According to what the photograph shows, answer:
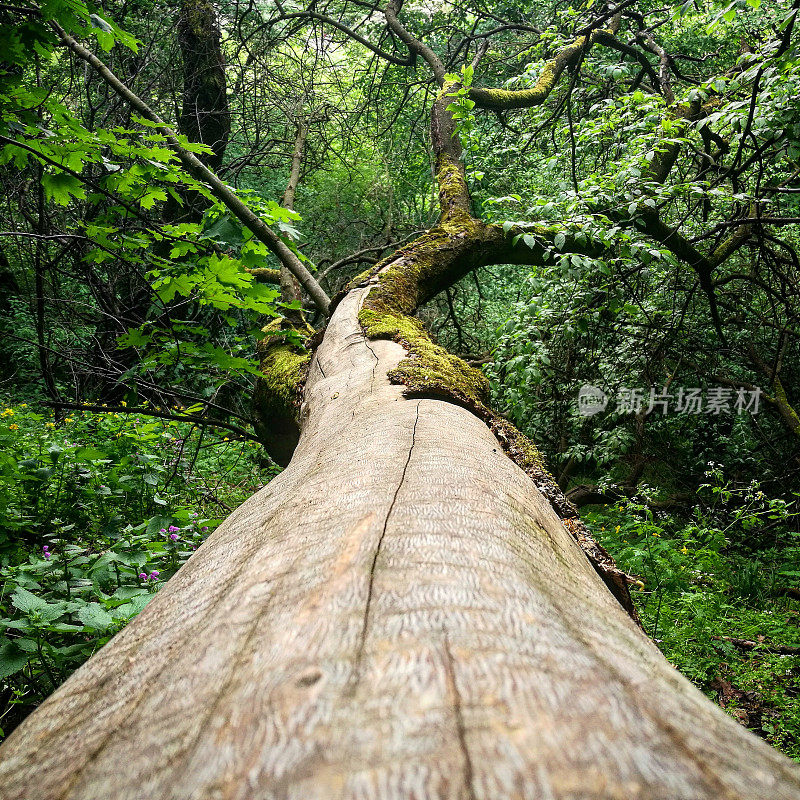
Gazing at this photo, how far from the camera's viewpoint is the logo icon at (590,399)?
512 cm

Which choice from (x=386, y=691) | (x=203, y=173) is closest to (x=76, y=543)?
(x=203, y=173)

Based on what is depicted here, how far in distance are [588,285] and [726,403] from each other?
2734 mm

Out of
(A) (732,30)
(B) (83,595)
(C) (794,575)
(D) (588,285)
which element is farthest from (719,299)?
(B) (83,595)

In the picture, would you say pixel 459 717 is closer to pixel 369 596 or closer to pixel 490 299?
pixel 369 596

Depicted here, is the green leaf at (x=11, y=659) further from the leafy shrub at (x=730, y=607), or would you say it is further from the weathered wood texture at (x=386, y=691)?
the leafy shrub at (x=730, y=607)

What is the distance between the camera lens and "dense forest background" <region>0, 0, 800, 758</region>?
2.26m

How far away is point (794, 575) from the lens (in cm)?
429

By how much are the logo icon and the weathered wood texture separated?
4.47 m

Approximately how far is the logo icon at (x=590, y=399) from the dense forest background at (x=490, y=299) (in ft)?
0.17

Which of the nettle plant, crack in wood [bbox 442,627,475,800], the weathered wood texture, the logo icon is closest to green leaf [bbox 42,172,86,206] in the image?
the nettle plant

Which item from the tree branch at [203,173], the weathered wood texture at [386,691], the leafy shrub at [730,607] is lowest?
the leafy shrub at [730,607]

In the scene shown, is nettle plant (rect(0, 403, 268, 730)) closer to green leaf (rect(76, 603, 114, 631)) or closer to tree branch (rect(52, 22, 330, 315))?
green leaf (rect(76, 603, 114, 631))

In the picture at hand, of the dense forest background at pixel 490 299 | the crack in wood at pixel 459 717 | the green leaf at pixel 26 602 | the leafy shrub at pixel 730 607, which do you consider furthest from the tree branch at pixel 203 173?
the crack in wood at pixel 459 717

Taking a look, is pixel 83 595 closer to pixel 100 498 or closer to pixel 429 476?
pixel 100 498
